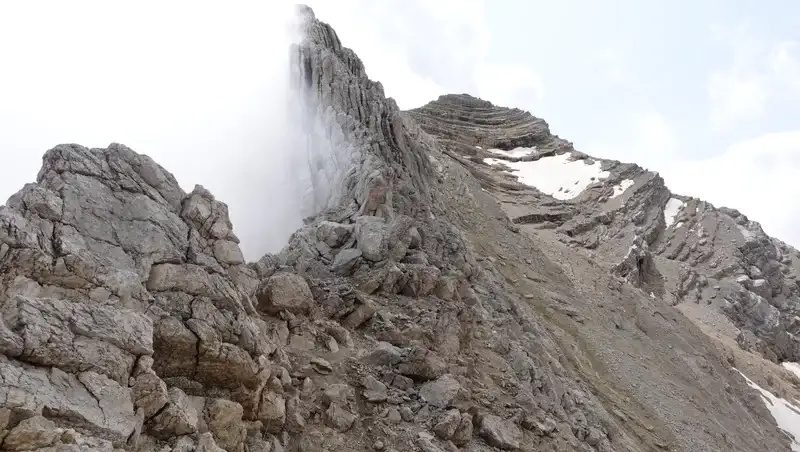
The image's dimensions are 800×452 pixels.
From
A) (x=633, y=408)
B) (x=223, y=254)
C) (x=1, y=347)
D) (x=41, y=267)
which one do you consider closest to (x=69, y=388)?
(x=1, y=347)

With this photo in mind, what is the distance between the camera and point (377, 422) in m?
14.0

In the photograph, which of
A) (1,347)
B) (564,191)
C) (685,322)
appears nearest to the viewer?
(1,347)

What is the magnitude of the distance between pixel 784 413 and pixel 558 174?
49.7 meters

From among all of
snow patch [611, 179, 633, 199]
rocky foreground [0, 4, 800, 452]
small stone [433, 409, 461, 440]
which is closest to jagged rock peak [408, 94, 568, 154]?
snow patch [611, 179, 633, 199]

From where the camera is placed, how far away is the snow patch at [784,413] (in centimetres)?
3469

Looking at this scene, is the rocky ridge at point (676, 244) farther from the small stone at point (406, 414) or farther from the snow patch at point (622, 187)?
the small stone at point (406, 414)

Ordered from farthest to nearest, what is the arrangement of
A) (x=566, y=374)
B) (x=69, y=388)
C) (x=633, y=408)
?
1. (x=633, y=408)
2. (x=566, y=374)
3. (x=69, y=388)

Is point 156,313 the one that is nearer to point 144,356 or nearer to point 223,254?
point 144,356

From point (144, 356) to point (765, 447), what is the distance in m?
33.0

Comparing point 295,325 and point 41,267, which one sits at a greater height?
point 295,325

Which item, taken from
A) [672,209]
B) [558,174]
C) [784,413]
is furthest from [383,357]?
[558,174]

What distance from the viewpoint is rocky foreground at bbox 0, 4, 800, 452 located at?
9.38 meters

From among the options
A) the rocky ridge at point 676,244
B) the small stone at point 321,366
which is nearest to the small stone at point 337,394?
the small stone at point 321,366

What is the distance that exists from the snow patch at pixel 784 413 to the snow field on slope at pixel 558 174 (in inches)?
1451
